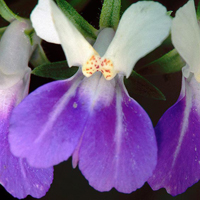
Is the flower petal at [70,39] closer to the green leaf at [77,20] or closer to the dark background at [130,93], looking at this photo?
the green leaf at [77,20]

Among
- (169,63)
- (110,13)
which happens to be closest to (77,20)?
(110,13)

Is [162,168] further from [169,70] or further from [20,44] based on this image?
[20,44]

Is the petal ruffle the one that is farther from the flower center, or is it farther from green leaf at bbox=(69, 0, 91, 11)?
green leaf at bbox=(69, 0, 91, 11)

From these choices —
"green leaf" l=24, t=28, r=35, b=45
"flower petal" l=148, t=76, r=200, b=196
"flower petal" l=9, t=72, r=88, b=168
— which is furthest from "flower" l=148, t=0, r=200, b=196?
"green leaf" l=24, t=28, r=35, b=45

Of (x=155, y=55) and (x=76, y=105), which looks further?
(x=155, y=55)

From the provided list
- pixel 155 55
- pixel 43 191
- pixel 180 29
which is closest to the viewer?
pixel 180 29

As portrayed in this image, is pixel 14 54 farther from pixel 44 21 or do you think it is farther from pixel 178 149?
pixel 178 149

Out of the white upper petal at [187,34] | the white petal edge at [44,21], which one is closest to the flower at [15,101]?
the white petal edge at [44,21]

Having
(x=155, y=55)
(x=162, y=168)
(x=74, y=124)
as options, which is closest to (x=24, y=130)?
(x=74, y=124)
